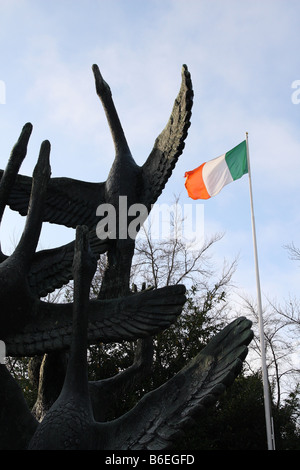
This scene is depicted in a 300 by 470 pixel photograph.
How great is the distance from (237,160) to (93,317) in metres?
7.66

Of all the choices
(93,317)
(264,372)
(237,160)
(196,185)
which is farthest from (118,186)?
(237,160)

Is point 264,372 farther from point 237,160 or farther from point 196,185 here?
point 237,160

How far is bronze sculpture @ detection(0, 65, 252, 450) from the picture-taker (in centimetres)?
274

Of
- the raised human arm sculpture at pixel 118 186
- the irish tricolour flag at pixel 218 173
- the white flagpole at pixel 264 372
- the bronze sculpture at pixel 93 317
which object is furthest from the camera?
the irish tricolour flag at pixel 218 173

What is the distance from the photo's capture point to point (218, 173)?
1040 cm

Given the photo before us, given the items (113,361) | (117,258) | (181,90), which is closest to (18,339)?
(117,258)

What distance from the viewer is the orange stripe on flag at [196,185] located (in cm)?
1038

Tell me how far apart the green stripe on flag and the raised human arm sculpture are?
547 cm

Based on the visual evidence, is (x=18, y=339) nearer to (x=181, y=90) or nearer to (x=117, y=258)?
(x=117, y=258)

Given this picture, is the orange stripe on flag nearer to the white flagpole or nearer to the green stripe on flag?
the green stripe on flag

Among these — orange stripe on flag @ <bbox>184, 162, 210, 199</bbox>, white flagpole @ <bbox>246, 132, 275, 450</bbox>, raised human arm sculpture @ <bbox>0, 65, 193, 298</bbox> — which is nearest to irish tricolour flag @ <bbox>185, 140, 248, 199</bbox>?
orange stripe on flag @ <bbox>184, 162, 210, 199</bbox>

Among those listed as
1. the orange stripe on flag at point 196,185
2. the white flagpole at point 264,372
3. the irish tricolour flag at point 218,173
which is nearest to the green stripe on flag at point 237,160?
the irish tricolour flag at point 218,173

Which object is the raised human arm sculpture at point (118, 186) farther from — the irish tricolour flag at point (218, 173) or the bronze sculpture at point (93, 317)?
the irish tricolour flag at point (218, 173)
